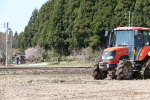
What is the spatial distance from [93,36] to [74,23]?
594 centimetres

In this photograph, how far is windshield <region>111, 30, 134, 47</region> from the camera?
1849 centimetres

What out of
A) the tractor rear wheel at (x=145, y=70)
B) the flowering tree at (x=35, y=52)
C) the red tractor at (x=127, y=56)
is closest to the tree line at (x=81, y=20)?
the flowering tree at (x=35, y=52)

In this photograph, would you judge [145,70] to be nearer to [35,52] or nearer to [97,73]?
[97,73]

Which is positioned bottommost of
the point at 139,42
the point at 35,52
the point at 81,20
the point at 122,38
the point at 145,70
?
the point at 145,70

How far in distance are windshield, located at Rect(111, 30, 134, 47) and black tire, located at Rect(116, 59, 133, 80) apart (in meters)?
1.30

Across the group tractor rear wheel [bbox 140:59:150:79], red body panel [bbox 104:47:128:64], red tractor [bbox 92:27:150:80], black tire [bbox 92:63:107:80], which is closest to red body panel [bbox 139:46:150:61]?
red tractor [bbox 92:27:150:80]

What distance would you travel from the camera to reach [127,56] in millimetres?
18734

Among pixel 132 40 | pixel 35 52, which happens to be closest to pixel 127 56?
pixel 132 40

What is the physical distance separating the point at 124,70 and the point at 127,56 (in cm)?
116

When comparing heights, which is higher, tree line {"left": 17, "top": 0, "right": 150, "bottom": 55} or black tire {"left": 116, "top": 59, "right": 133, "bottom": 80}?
tree line {"left": 17, "top": 0, "right": 150, "bottom": 55}

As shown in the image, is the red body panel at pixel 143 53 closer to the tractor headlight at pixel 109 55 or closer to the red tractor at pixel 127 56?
the red tractor at pixel 127 56

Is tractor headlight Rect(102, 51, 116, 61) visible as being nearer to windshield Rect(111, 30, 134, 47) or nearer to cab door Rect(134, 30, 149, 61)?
windshield Rect(111, 30, 134, 47)

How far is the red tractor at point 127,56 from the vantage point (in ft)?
59.4

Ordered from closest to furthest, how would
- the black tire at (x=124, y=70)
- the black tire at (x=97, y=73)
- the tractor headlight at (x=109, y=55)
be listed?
the black tire at (x=124, y=70)
the tractor headlight at (x=109, y=55)
the black tire at (x=97, y=73)
